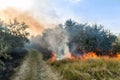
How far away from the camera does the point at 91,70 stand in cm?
2086

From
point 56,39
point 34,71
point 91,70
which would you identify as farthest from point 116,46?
point 34,71

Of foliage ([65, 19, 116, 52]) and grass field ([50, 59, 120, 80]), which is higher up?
foliage ([65, 19, 116, 52])

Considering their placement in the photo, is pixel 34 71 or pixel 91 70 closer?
pixel 34 71

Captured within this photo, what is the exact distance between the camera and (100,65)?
22.6 metres

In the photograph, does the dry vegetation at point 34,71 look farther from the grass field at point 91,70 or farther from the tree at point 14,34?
the tree at point 14,34

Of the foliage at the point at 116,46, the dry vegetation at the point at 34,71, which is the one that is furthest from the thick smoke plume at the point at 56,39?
the dry vegetation at the point at 34,71

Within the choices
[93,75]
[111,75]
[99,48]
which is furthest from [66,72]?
[99,48]

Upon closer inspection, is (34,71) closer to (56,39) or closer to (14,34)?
(14,34)

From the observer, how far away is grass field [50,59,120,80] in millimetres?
19641

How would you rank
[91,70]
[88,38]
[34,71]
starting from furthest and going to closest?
[88,38], [91,70], [34,71]

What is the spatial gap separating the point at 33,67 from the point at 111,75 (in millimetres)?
19237

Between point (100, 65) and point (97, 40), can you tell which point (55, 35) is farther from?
point (100, 65)

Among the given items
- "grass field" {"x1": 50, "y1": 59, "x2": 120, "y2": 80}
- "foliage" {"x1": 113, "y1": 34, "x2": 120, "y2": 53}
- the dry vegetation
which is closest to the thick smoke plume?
"foliage" {"x1": 113, "y1": 34, "x2": 120, "y2": 53}

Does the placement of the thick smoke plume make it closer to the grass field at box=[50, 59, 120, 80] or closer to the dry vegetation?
the grass field at box=[50, 59, 120, 80]
